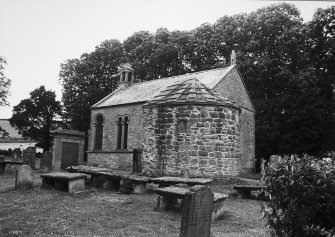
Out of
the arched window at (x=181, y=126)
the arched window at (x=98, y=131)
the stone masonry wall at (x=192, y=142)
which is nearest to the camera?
the stone masonry wall at (x=192, y=142)

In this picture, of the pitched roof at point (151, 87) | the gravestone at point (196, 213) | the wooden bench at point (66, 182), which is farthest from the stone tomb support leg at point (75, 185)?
the pitched roof at point (151, 87)

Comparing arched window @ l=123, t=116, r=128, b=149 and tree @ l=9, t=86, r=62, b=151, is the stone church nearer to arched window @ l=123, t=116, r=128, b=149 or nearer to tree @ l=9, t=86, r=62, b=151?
arched window @ l=123, t=116, r=128, b=149

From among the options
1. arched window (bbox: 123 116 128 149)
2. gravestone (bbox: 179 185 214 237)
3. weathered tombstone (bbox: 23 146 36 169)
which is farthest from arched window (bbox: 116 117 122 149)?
gravestone (bbox: 179 185 214 237)

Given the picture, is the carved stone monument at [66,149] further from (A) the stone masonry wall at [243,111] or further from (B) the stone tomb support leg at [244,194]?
(B) the stone tomb support leg at [244,194]

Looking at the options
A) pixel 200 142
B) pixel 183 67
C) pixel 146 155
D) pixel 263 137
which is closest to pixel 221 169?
pixel 200 142

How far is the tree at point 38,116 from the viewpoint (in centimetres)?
4003

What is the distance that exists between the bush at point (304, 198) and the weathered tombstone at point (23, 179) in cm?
952

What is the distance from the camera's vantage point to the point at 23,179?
37.9 feet

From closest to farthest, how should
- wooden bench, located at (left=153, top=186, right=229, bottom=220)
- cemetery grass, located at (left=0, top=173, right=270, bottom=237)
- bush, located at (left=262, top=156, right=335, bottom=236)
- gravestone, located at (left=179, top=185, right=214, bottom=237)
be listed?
bush, located at (left=262, top=156, right=335, bottom=236), gravestone, located at (left=179, top=185, right=214, bottom=237), cemetery grass, located at (left=0, top=173, right=270, bottom=237), wooden bench, located at (left=153, top=186, right=229, bottom=220)

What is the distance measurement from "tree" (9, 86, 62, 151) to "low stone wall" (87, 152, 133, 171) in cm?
1552

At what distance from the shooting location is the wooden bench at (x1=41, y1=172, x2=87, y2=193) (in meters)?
11.1

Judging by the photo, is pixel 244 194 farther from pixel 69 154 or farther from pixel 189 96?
pixel 69 154

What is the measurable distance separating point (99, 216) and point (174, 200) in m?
2.35

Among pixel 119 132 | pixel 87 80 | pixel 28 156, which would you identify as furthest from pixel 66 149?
pixel 87 80
